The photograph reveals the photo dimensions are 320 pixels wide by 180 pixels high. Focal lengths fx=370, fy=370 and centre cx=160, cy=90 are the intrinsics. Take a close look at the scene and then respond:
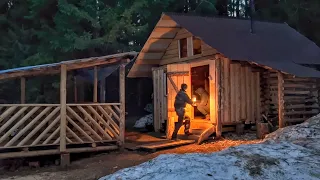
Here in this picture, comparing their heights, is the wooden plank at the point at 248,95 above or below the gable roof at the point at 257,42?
below

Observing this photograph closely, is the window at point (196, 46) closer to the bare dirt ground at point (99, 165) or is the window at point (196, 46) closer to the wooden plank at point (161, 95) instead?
the wooden plank at point (161, 95)

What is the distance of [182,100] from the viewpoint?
11.3 m

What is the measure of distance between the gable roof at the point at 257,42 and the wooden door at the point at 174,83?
1.36 meters

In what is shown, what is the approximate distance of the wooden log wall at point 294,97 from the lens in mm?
11828

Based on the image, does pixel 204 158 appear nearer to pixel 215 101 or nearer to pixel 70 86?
pixel 215 101

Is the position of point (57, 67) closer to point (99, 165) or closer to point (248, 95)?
point (99, 165)

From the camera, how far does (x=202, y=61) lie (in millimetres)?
12062

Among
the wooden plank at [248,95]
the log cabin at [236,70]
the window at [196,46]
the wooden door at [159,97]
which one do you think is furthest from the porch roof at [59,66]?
the wooden plank at [248,95]

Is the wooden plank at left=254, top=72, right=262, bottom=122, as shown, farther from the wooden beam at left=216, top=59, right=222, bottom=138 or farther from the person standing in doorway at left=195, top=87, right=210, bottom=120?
the person standing in doorway at left=195, top=87, right=210, bottom=120

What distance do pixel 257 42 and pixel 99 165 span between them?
23.1 ft

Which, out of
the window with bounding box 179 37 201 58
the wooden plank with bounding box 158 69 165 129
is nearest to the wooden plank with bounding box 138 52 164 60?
the wooden plank with bounding box 158 69 165 129

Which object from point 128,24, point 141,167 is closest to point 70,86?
point 128,24

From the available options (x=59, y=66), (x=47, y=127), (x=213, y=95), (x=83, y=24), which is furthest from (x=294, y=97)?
(x=83, y=24)

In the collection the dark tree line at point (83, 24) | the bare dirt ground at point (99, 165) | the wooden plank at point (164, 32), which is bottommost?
the bare dirt ground at point (99, 165)
